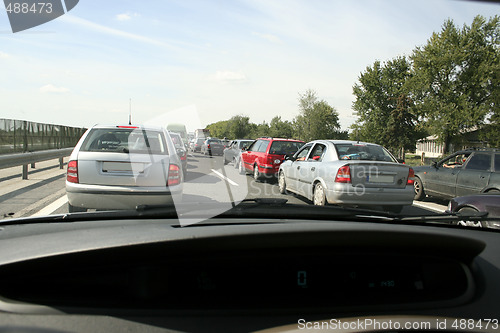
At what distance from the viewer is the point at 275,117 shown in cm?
13512

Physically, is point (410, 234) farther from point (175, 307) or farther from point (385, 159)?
point (385, 159)

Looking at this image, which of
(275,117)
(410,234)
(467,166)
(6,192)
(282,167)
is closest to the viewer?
(410,234)

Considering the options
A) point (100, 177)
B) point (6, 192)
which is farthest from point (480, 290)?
point (6, 192)

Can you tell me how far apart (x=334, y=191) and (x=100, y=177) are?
4337 millimetres

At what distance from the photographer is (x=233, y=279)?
155cm

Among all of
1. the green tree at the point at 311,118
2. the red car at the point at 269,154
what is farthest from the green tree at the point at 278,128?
the red car at the point at 269,154

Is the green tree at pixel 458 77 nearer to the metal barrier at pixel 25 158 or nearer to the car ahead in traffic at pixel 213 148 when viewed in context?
the car ahead in traffic at pixel 213 148

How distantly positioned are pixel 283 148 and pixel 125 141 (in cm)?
826

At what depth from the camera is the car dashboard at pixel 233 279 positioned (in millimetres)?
1399

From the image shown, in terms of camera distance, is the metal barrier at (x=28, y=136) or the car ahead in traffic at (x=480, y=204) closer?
the car ahead in traffic at (x=480, y=204)

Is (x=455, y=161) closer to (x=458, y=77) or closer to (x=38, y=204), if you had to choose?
(x=38, y=204)

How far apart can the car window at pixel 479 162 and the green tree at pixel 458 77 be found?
132ft

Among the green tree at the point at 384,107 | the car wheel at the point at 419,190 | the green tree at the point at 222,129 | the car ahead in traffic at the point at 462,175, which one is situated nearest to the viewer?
the car ahead in traffic at the point at 462,175

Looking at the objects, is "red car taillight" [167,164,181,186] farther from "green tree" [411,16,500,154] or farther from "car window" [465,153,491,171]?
"green tree" [411,16,500,154]
